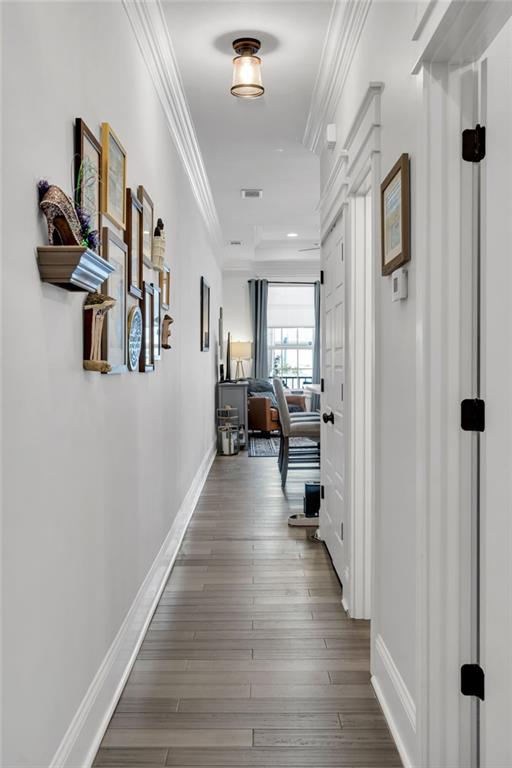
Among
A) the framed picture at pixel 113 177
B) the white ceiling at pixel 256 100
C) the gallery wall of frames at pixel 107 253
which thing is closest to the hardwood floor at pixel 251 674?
the gallery wall of frames at pixel 107 253

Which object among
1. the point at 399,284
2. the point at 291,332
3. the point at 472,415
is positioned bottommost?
the point at 472,415

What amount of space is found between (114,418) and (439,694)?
4.36ft

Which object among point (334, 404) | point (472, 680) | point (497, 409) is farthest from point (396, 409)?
point (334, 404)

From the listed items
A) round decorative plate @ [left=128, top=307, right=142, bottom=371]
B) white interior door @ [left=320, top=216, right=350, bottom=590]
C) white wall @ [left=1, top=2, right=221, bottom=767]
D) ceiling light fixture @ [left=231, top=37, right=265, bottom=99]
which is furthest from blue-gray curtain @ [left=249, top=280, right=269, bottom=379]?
round decorative plate @ [left=128, top=307, right=142, bottom=371]

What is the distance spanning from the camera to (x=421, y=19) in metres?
1.54

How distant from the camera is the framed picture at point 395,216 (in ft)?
6.07

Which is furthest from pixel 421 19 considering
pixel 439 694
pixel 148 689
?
pixel 148 689

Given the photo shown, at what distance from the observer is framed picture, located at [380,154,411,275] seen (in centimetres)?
185

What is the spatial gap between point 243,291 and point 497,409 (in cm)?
959

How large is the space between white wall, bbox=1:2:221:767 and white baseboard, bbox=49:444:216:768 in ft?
0.17

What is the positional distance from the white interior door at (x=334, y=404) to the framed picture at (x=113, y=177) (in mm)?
1262

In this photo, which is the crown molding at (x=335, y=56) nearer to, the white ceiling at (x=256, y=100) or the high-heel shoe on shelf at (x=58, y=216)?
A: the white ceiling at (x=256, y=100)

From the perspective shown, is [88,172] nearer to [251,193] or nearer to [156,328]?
[156,328]

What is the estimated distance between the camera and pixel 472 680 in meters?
1.60
